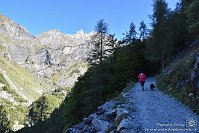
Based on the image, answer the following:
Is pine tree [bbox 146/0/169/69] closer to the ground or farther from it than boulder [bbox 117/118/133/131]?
farther from it

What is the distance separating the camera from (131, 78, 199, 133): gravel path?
52.6 feet

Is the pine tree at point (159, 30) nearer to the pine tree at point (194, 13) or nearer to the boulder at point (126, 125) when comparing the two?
the pine tree at point (194, 13)

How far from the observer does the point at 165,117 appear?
18.7 meters

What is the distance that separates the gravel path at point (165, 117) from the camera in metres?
16.0

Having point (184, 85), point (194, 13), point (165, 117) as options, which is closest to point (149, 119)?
point (165, 117)

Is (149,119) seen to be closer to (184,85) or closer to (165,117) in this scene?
(165,117)

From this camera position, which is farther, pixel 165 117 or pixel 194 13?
pixel 194 13

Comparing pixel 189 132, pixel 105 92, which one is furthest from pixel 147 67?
pixel 189 132

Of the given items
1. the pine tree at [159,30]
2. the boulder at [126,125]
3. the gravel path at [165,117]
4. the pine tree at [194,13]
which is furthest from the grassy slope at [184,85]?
the pine tree at [159,30]

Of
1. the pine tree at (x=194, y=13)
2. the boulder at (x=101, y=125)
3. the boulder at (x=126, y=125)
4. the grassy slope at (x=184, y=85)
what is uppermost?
the pine tree at (x=194, y=13)

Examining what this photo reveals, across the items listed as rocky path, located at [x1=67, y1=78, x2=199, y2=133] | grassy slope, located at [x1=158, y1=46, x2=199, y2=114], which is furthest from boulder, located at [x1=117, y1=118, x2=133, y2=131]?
grassy slope, located at [x1=158, y1=46, x2=199, y2=114]

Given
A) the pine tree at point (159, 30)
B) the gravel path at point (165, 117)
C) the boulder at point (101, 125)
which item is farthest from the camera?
the pine tree at point (159, 30)

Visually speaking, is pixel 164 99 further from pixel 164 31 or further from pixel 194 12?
pixel 164 31

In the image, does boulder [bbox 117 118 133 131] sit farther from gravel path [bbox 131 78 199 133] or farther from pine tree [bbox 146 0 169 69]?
pine tree [bbox 146 0 169 69]
